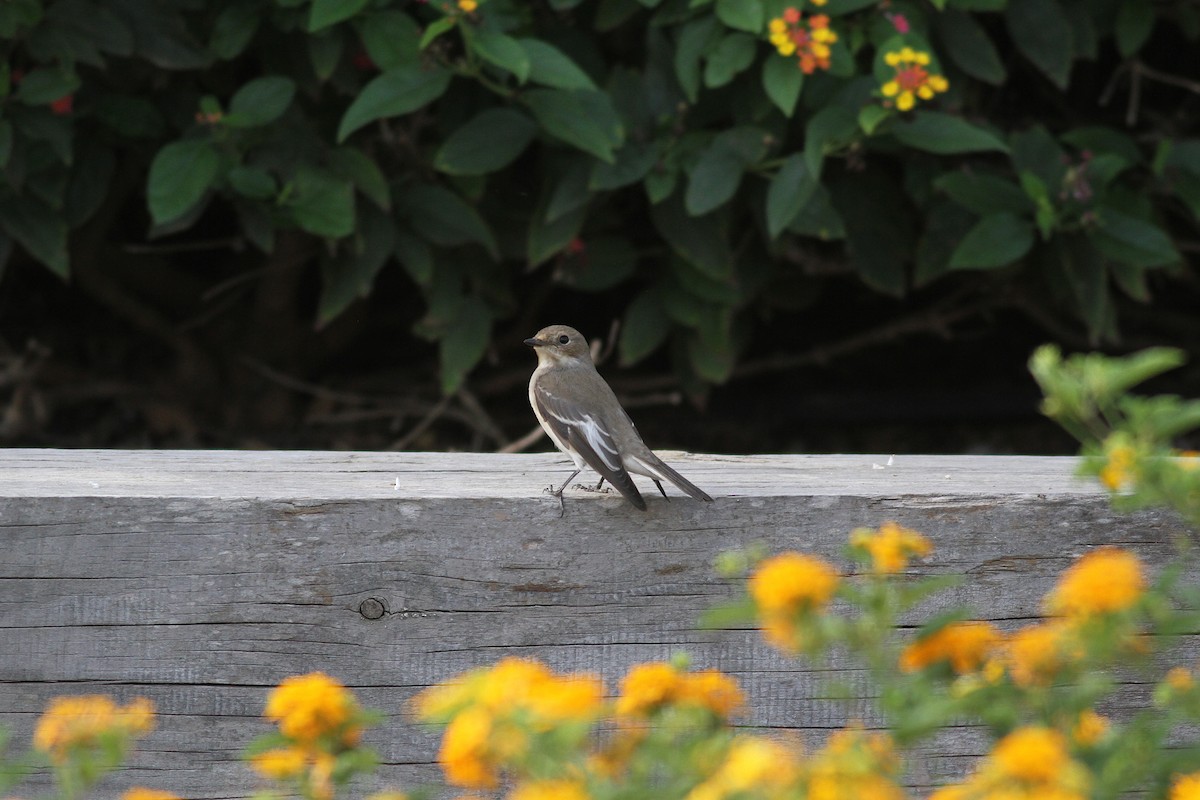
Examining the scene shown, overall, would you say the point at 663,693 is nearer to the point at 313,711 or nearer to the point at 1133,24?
the point at 313,711

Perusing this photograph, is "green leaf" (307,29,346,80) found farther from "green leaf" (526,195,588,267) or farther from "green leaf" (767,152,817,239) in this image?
"green leaf" (767,152,817,239)

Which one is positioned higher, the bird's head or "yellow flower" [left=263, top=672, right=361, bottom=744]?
the bird's head

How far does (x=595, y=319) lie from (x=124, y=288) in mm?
1842

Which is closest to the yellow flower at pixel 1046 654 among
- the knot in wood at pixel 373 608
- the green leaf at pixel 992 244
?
the knot in wood at pixel 373 608

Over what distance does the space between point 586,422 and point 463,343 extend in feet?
4.07

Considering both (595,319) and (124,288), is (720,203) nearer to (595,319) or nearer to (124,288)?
(595,319)

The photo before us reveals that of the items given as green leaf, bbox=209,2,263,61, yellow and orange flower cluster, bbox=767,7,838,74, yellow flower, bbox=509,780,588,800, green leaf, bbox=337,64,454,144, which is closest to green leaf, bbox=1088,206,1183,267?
yellow and orange flower cluster, bbox=767,7,838,74

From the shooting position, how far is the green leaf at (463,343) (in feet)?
14.6

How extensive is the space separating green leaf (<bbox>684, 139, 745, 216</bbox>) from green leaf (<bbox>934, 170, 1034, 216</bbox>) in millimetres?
633

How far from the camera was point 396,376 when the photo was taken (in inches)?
226

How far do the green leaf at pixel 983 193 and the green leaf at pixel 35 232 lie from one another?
2558mm

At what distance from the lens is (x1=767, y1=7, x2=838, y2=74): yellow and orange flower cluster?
375 centimetres

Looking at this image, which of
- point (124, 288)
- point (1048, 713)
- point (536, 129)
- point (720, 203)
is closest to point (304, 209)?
point (536, 129)

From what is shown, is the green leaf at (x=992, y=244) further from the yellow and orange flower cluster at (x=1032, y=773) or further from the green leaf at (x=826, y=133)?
the yellow and orange flower cluster at (x=1032, y=773)
